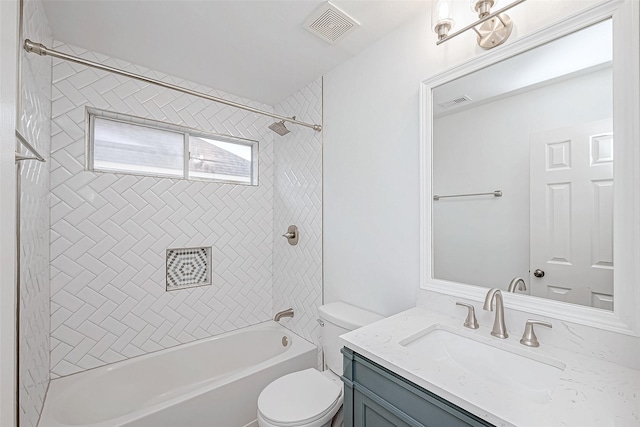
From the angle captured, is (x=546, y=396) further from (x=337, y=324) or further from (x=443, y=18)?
(x=443, y=18)

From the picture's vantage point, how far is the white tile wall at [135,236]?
5.86 ft

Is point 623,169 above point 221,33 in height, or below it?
below

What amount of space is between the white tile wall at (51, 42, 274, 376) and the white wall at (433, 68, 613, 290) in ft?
5.77

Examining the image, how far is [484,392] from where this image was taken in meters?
0.77

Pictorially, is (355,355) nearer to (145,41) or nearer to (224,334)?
(224,334)

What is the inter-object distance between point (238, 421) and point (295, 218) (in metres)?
1.49

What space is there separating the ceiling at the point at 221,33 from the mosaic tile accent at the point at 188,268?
1.41m

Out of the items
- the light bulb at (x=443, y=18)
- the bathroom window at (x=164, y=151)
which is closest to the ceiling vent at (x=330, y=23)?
the light bulb at (x=443, y=18)

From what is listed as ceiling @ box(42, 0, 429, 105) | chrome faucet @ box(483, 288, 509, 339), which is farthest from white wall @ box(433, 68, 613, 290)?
ceiling @ box(42, 0, 429, 105)

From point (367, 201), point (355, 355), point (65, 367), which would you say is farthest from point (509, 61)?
point (65, 367)

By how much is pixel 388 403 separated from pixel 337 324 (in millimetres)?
754

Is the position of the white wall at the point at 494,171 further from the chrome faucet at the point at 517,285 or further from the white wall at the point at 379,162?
the white wall at the point at 379,162

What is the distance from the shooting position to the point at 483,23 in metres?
1.25

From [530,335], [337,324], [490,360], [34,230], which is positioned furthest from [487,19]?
[34,230]
